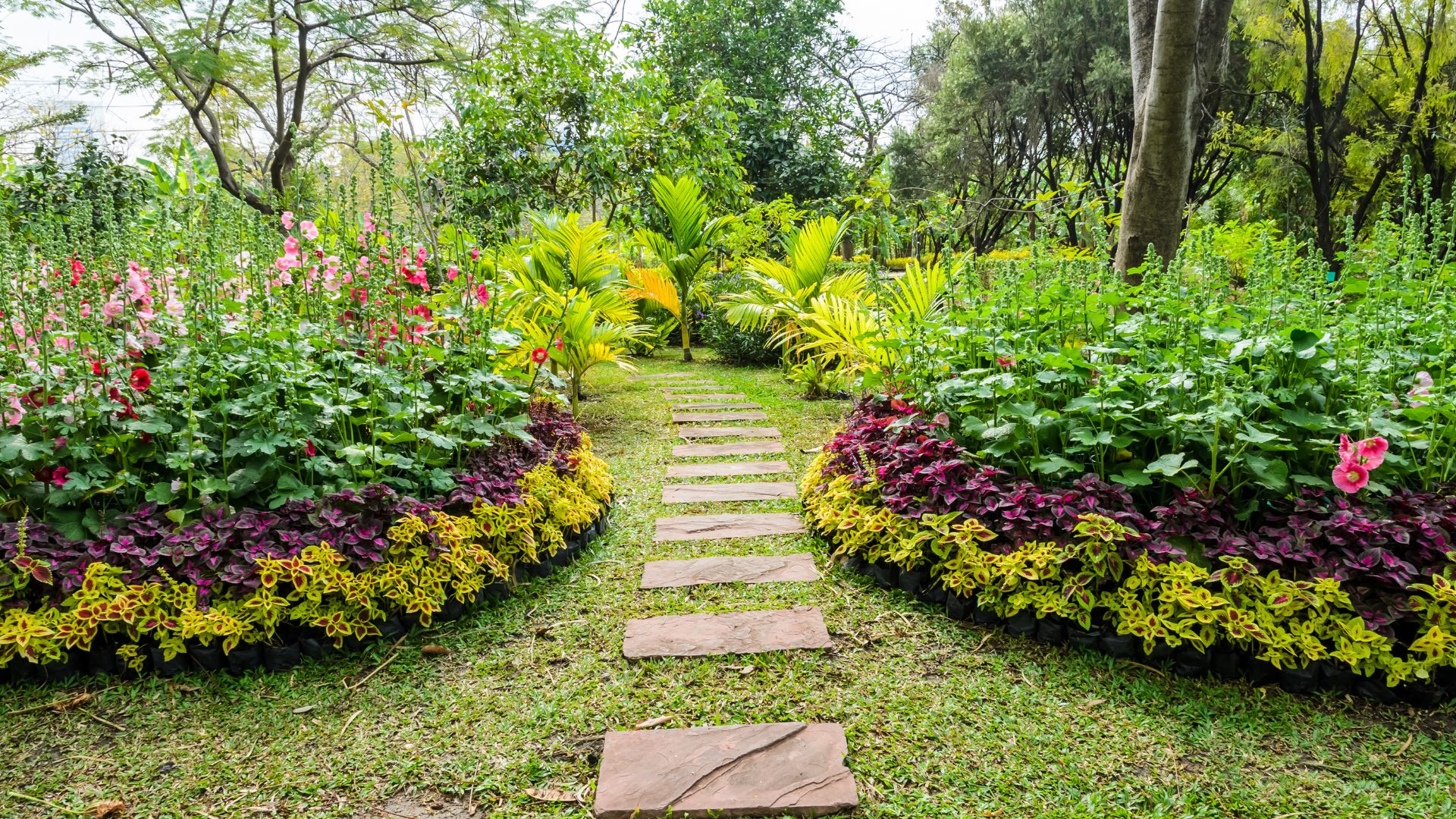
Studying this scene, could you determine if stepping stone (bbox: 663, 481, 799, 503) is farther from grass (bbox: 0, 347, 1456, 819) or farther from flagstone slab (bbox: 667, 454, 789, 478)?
grass (bbox: 0, 347, 1456, 819)

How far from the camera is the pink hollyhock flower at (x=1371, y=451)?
1860 millimetres

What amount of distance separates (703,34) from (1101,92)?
6.05 m

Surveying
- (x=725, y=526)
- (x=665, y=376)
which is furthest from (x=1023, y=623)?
(x=665, y=376)

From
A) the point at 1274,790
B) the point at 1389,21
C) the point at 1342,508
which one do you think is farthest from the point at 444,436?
the point at 1389,21

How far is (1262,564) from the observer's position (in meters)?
1.97

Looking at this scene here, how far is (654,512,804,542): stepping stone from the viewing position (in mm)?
2973

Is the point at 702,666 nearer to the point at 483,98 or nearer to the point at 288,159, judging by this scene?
the point at 483,98

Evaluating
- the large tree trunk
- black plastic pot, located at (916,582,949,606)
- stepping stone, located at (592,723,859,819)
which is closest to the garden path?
stepping stone, located at (592,723,859,819)

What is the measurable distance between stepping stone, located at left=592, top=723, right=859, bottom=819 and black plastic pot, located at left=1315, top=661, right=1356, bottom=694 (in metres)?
1.23

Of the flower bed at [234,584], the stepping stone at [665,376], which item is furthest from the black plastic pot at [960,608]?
the stepping stone at [665,376]

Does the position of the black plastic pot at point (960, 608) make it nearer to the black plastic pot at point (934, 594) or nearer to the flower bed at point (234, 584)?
the black plastic pot at point (934, 594)

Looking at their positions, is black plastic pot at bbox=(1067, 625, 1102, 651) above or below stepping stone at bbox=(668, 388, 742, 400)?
below

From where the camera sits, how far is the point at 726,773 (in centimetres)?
162

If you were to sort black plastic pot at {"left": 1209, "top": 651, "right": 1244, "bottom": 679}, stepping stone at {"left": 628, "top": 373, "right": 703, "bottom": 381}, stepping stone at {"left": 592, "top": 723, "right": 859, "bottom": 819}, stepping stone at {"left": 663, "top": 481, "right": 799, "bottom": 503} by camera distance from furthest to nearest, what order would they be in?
1. stepping stone at {"left": 628, "top": 373, "right": 703, "bottom": 381}
2. stepping stone at {"left": 663, "top": 481, "right": 799, "bottom": 503}
3. black plastic pot at {"left": 1209, "top": 651, "right": 1244, "bottom": 679}
4. stepping stone at {"left": 592, "top": 723, "right": 859, "bottom": 819}
